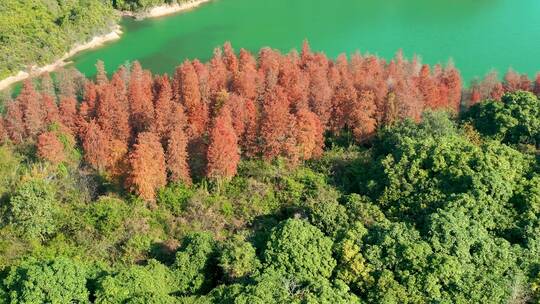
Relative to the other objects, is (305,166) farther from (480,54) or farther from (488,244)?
(480,54)

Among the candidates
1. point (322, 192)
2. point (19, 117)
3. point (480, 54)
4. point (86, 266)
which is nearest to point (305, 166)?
point (322, 192)

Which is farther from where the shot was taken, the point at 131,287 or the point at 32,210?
the point at 32,210

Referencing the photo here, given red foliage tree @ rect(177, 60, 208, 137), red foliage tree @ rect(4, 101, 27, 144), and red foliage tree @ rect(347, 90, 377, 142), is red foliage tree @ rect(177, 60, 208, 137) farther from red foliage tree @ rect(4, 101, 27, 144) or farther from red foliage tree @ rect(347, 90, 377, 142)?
red foliage tree @ rect(4, 101, 27, 144)

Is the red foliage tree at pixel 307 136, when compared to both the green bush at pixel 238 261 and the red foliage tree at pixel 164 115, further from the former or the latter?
the green bush at pixel 238 261

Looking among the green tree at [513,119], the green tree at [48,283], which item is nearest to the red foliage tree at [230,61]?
the green tree at [513,119]

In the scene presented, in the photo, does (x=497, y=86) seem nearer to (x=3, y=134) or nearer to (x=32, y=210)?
(x=32, y=210)

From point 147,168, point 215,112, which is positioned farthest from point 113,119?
point 147,168

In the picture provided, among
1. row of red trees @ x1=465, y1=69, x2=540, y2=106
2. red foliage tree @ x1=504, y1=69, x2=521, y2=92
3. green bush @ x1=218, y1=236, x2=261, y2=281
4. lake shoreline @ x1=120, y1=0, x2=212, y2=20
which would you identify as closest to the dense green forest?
green bush @ x1=218, y1=236, x2=261, y2=281
